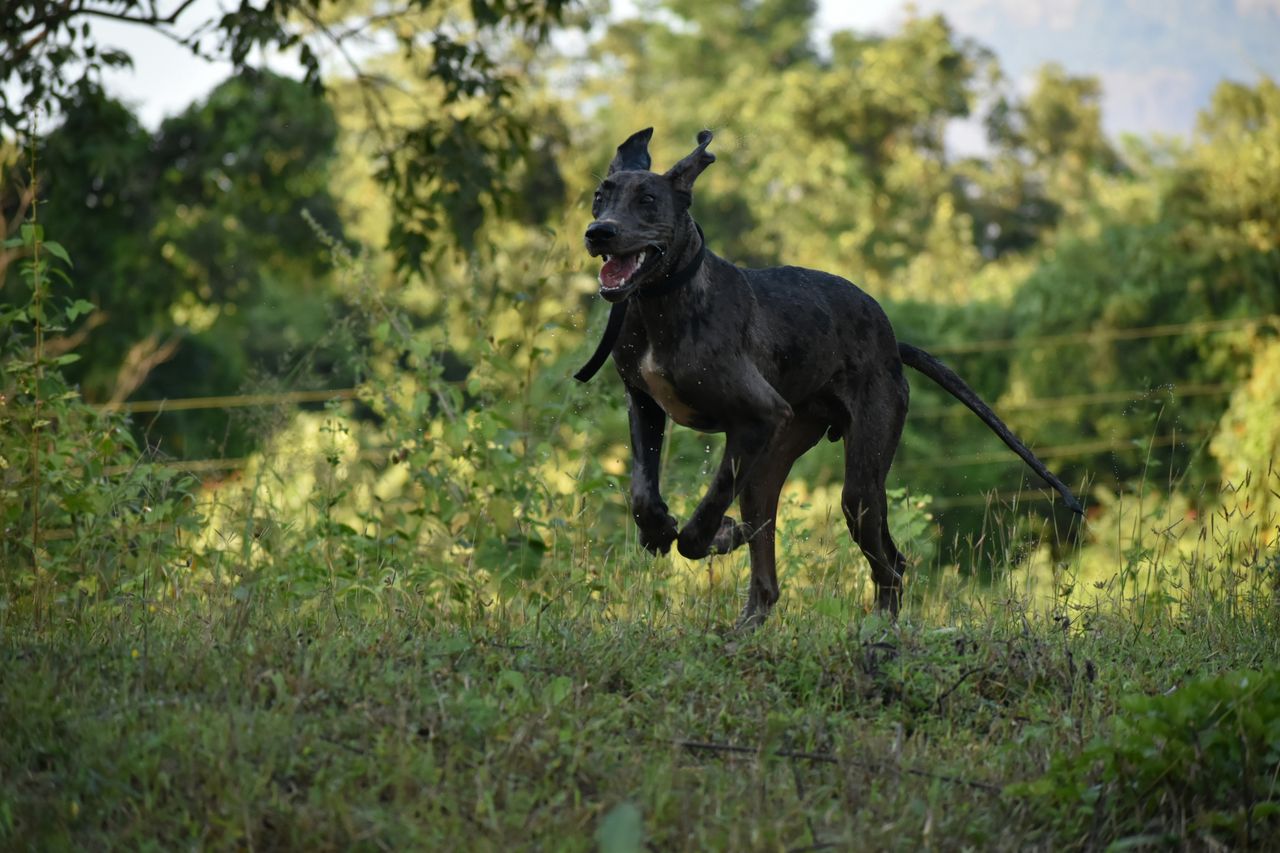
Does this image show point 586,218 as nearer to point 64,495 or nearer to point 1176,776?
point 64,495

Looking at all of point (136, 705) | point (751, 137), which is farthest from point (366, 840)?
point (751, 137)

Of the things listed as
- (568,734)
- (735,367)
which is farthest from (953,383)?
(568,734)

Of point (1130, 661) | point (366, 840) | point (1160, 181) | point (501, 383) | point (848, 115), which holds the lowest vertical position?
point (366, 840)

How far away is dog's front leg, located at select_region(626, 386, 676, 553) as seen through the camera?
5617mm

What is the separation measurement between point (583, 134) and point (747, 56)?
7.35 m

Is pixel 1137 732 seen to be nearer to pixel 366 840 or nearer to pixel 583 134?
pixel 366 840

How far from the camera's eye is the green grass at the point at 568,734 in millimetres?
3930

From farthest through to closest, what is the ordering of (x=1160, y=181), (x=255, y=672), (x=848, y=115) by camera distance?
(x=848, y=115), (x=1160, y=181), (x=255, y=672)

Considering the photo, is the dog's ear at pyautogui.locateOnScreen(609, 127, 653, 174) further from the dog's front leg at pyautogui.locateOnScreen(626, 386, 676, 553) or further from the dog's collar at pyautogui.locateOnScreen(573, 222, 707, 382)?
the dog's front leg at pyautogui.locateOnScreen(626, 386, 676, 553)

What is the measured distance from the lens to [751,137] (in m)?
39.1

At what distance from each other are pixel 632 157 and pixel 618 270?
0.64m

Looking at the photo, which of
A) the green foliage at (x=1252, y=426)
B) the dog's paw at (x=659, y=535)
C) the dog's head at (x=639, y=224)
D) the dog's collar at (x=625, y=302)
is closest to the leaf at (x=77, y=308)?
the dog's collar at (x=625, y=302)

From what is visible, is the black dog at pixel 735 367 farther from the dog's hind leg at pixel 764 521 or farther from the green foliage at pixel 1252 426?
the green foliage at pixel 1252 426

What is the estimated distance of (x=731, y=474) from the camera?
5.64 m
